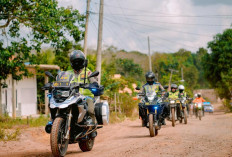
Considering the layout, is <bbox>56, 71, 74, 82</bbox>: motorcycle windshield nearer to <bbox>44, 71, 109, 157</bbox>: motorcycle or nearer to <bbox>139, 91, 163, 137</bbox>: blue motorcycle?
<bbox>44, 71, 109, 157</bbox>: motorcycle

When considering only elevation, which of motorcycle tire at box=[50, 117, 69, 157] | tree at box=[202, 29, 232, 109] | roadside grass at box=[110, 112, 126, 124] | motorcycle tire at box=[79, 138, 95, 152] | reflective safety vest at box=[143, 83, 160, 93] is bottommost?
roadside grass at box=[110, 112, 126, 124]

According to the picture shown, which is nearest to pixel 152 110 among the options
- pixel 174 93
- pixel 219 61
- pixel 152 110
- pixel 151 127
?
pixel 152 110

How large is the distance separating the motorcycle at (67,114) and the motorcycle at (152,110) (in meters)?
4.43

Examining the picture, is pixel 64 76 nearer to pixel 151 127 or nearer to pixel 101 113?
pixel 101 113

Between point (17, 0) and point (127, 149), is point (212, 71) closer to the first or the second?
point (17, 0)

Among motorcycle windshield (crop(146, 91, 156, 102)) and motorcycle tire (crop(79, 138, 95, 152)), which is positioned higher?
motorcycle windshield (crop(146, 91, 156, 102))

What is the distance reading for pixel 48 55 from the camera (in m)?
35.2

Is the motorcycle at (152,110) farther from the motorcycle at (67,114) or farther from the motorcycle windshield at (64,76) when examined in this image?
the motorcycle windshield at (64,76)

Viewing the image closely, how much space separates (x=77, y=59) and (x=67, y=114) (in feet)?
4.72

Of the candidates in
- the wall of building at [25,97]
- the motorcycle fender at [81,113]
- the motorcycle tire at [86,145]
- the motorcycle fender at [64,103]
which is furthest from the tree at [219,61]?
the motorcycle fender at [64,103]

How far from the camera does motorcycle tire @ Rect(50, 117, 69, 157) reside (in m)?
6.95

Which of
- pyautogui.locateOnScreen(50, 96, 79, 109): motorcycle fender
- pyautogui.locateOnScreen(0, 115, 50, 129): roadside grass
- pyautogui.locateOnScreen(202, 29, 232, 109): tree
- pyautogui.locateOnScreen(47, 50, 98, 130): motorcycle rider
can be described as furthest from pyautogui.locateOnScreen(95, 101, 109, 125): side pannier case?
pyautogui.locateOnScreen(202, 29, 232, 109): tree

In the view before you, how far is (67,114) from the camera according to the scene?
7.34 m

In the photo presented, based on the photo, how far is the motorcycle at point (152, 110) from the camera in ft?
40.4
